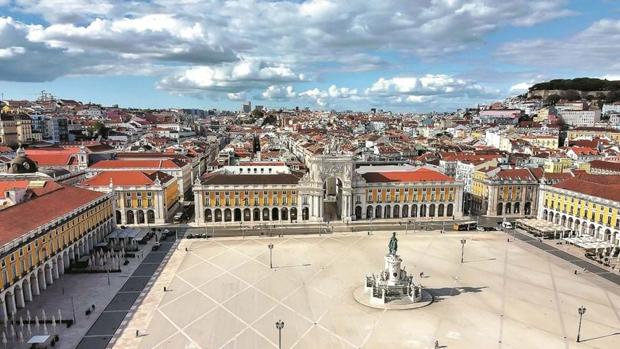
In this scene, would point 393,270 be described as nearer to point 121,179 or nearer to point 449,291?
point 449,291

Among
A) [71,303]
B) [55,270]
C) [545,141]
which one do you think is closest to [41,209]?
[55,270]

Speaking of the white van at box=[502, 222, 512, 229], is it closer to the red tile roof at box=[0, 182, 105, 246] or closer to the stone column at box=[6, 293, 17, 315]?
the red tile roof at box=[0, 182, 105, 246]

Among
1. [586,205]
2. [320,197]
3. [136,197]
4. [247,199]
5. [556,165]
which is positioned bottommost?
[247,199]

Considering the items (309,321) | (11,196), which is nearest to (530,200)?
(309,321)

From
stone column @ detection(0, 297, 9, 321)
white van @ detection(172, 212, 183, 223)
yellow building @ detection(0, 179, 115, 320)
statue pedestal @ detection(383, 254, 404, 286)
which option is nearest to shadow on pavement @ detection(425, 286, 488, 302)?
statue pedestal @ detection(383, 254, 404, 286)

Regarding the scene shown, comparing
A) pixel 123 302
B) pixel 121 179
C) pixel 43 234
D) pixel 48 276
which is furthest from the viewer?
pixel 121 179

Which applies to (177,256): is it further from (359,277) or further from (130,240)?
(359,277)
